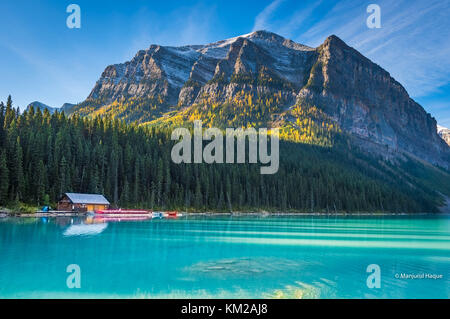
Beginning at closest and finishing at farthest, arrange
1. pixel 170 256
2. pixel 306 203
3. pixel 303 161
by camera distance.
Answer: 1. pixel 170 256
2. pixel 306 203
3. pixel 303 161

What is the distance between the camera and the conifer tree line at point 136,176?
77125 millimetres

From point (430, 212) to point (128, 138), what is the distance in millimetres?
169545

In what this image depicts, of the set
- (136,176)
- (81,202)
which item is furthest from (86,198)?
A: (136,176)

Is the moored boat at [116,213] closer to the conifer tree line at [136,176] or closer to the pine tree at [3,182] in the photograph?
the conifer tree line at [136,176]

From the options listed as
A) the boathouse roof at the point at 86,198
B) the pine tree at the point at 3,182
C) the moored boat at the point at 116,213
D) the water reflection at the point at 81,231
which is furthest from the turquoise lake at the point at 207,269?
the boathouse roof at the point at 86,198

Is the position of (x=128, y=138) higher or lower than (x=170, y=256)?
higher

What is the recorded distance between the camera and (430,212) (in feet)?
640

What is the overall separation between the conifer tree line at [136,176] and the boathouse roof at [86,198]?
418cm

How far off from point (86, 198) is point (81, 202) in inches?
92.5

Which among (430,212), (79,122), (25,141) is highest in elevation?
(79,122)
